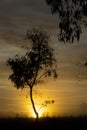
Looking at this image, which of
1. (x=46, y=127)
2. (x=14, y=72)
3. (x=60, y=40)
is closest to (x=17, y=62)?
(x=14, y=72)

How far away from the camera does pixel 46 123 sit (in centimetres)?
7512

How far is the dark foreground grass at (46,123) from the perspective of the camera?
7031 cm

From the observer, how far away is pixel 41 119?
7812cm

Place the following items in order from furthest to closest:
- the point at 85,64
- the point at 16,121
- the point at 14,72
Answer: the point at 16,121 < the point at 14,72 < the point at 85,64

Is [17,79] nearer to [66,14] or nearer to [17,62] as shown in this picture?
[17,62]

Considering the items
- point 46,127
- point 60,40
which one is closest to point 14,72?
point 46,127

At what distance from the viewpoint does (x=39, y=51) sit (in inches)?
2785

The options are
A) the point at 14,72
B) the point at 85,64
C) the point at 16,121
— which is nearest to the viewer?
the point at 85,64

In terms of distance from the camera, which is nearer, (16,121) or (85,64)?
(85,64)

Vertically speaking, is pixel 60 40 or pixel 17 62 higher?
pixel 60 40

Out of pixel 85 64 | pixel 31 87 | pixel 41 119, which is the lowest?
pixel 41 119

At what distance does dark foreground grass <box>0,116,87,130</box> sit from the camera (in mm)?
70312

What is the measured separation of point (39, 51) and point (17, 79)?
4212mm

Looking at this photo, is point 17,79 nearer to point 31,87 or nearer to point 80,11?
point 31,87
